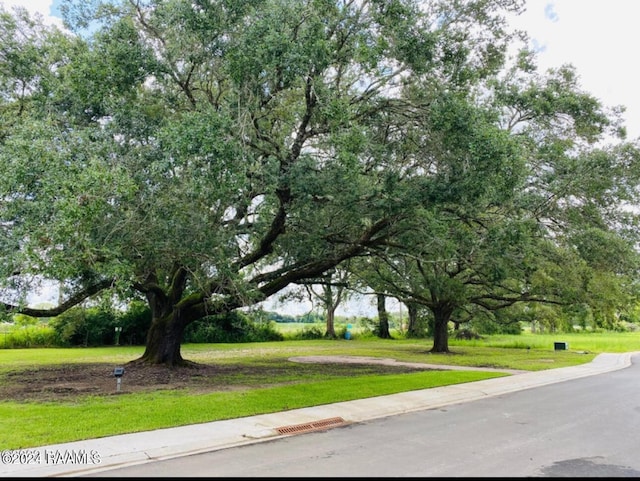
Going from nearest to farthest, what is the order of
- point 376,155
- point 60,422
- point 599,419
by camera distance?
1. point 60,422
2. point 599,419
3. point 376,155

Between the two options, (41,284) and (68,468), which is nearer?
(68,468)

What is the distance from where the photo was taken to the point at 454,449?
7.34 meters

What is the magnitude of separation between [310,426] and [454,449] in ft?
9.07

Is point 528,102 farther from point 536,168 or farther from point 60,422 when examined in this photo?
point 60,422

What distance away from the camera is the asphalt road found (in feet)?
20.2

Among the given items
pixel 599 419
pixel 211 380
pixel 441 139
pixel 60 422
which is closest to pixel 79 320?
pixel 211 380

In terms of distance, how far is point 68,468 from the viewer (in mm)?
6332

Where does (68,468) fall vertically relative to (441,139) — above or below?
below

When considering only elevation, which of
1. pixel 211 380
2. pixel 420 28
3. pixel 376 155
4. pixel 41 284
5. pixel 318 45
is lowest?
pixel 211 380

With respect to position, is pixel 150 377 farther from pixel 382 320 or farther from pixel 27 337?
pixel 382 320

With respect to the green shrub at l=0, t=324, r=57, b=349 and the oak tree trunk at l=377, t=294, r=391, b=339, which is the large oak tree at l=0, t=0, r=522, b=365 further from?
the oak tree trunk at l=377, t=294, r=391, b=339

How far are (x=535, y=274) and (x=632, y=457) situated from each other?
1284 cm

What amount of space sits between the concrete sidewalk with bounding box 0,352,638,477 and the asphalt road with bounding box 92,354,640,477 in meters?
0.33

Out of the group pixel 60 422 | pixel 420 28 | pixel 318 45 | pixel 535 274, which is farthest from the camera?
pixel 535 274
